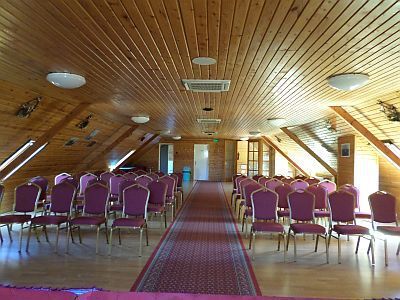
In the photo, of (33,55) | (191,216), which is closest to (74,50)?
(33,55)

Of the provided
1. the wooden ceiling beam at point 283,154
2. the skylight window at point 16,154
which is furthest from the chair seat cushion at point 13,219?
the wooden ceiling beam at point 283,154

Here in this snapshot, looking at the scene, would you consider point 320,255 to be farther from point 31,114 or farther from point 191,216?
point 31,114

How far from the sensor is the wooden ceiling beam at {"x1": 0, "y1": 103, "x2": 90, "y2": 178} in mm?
6648

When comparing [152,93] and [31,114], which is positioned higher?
[152,93]

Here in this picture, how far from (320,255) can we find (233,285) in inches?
77.6

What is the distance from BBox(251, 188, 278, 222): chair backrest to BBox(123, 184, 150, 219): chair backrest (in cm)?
175

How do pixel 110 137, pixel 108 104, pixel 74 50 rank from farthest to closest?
pixel 110 137, pixel 108 104, pixel 74 50

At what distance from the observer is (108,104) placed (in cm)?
705

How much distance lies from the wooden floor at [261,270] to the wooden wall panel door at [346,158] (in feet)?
10.2

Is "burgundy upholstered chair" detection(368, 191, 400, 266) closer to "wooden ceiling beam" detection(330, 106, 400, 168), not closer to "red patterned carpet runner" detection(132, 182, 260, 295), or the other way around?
"wooden ceiling beam" detection(330, 106, 400, 168)

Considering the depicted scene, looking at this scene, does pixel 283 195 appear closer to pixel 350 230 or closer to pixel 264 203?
pixel 264 203

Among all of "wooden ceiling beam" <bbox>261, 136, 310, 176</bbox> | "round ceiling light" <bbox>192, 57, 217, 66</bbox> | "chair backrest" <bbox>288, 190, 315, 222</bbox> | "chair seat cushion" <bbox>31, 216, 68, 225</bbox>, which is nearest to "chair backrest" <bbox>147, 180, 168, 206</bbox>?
"chair seat cushion" <bbox>31, 216, 68, 225</bbox>

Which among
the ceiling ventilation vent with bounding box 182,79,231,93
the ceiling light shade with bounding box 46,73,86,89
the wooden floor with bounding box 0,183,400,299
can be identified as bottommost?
the wooden floor with bounding box 0,183,400,299

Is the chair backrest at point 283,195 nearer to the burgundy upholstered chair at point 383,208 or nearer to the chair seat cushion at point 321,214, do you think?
the chair seat cushion at point 321,214
